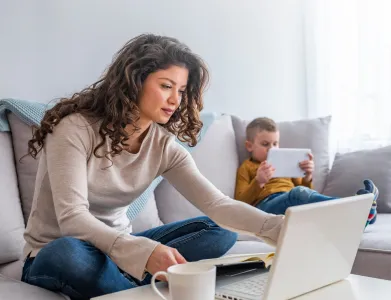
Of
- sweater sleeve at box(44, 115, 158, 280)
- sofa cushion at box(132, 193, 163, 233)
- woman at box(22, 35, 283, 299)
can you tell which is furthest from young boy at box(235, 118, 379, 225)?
sweater sleeve at box(44, 115, 158, 280)

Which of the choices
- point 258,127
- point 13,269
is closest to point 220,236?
point 13,269

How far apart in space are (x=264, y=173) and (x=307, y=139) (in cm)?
38

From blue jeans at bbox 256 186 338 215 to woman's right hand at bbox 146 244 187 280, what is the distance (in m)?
1.06

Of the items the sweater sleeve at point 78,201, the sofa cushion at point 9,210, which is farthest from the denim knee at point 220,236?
the sofa cushion at point 9,210

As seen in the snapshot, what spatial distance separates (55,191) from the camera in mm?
1294

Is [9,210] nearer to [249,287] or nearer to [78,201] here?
[78,201]

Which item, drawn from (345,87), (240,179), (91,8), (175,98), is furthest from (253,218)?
(345,87)

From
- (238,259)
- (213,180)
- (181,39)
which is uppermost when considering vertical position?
(181,39)

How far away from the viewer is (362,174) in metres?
2.34

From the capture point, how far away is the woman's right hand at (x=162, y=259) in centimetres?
108

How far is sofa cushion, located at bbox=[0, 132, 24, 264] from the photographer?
1.67 metres

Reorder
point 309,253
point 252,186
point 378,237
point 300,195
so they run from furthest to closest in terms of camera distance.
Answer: point 252,186 → point 300,195 → point 378,237 → point 309,253

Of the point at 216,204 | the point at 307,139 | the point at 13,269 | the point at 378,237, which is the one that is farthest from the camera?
the point at 307,139

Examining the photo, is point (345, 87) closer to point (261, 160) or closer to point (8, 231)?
point (261, 160)
